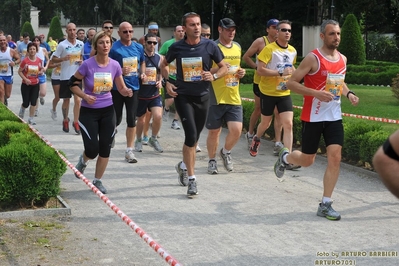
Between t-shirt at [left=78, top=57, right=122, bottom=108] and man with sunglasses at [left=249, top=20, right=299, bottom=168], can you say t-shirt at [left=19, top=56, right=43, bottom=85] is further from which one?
t-shirt at [left=78, top=57, right=122, bottom=108]

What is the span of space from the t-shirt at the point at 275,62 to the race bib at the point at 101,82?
101 inches

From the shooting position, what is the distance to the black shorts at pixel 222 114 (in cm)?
1014

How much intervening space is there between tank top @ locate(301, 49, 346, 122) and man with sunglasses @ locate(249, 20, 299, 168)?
235cm

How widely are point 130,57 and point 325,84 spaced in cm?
399

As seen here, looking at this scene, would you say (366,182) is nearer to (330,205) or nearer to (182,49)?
(330,205)

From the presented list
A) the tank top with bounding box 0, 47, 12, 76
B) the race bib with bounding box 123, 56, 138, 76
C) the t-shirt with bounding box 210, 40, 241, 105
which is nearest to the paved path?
the t-shirt with bounding box 210, 40, 241, 105

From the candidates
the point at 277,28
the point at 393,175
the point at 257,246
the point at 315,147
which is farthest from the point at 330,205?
the point at 393,175

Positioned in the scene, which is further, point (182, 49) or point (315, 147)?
point (182, 49)

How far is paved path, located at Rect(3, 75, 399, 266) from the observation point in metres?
6.33

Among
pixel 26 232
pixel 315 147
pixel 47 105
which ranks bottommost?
pixel 47 105

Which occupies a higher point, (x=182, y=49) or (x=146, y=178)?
(x=182, y=49)

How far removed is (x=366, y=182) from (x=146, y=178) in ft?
9.22

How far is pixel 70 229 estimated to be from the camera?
23.6 ft

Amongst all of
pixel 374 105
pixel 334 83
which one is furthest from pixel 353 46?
pixel 334 83
